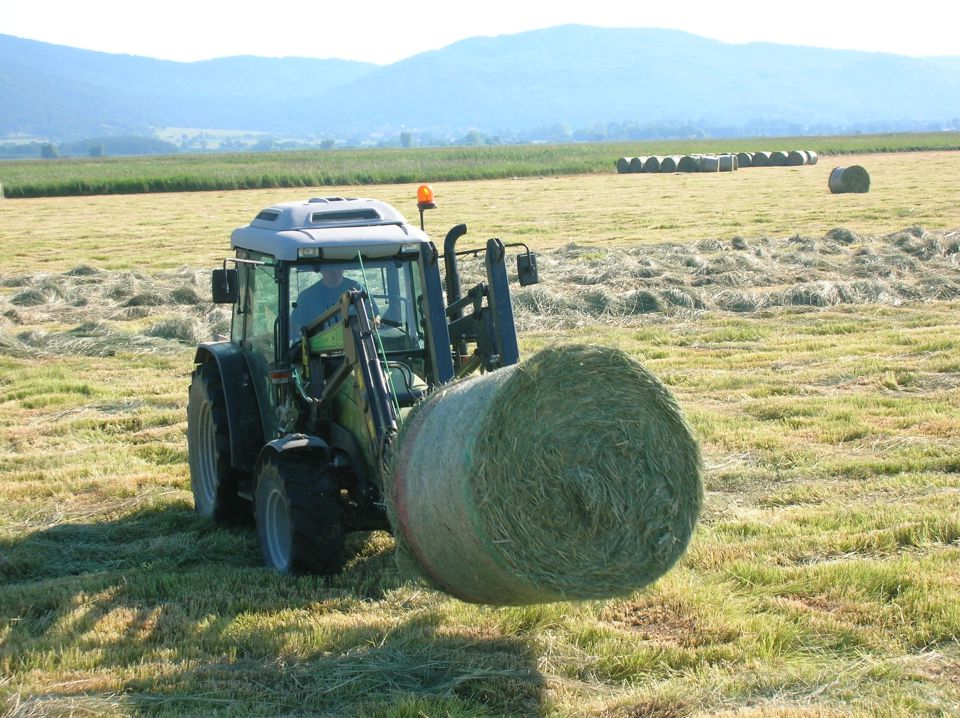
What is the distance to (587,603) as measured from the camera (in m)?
5.68

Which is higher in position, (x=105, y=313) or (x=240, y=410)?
(x=240, y=410)

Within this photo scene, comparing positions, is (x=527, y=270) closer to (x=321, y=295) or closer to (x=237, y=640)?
(x=321, y=295)

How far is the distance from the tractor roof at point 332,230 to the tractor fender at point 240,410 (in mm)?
717

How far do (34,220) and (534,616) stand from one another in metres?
29.6

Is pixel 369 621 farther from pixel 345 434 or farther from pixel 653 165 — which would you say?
pixel 653 165

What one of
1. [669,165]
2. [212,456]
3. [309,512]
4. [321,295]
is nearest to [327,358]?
[321,295]

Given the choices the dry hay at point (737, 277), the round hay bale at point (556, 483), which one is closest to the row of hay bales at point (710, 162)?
the dry hay at point (737, 277)

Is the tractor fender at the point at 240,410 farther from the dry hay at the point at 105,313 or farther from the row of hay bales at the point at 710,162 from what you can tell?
the row of hay bales at the point at 710,162

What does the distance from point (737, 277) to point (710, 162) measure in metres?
37.3

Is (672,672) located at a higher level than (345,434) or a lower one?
lower

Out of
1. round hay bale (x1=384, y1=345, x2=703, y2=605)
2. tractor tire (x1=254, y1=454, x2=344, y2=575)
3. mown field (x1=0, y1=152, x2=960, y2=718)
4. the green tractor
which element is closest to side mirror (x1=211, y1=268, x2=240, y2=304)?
the green tractor

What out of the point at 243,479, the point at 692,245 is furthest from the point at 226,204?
the point at 243,479

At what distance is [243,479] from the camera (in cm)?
723

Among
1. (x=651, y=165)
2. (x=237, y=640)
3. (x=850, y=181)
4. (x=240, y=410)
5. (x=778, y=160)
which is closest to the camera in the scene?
(x=237, y=640)
